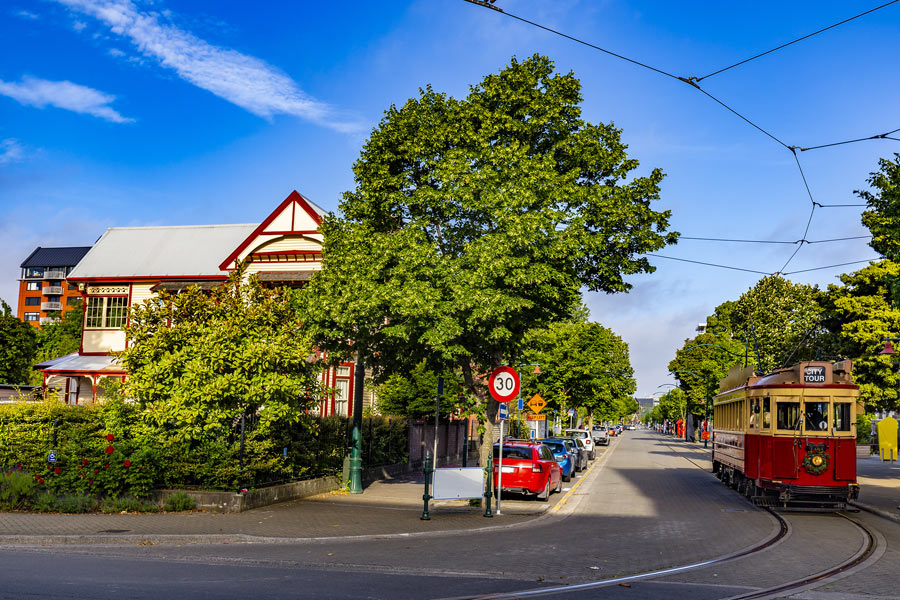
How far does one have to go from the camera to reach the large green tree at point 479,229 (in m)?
17.7

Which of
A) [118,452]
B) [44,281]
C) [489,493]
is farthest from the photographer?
[44,281]

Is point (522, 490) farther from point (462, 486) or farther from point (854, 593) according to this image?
point (854, 593)

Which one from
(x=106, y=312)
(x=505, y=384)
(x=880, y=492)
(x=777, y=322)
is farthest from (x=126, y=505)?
(x=777, y=322)

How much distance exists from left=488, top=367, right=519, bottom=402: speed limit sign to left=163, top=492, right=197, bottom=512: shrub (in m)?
6.52

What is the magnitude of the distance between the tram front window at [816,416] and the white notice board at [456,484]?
8.21 metres

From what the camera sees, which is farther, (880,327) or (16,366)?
(16,366)

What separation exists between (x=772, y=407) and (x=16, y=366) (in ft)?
173

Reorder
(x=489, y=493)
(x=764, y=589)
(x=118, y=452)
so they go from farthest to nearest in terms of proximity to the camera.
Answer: (x=489, y=493), (x=118, y=452), (x=764, y=589)

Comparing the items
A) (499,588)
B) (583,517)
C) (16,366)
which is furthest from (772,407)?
(16,366)

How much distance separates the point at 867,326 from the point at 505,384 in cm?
3748

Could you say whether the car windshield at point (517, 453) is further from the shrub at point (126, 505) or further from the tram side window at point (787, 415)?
the shrub at point (126, 505)

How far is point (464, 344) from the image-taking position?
19500 mm

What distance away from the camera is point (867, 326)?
46719 mm

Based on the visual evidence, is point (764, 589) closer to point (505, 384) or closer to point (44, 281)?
point (505, 384)
